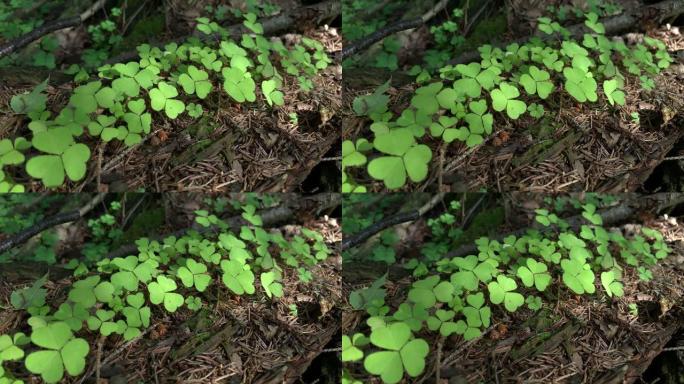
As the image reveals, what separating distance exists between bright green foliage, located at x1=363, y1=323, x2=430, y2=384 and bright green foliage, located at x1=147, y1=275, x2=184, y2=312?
66 centimetres

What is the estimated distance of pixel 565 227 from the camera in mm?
2207

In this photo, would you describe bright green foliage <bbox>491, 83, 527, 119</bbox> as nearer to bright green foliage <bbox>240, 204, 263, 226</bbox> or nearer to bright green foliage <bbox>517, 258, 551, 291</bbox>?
bright green foliage <bbox>517, 258, 551, 291</bbox>

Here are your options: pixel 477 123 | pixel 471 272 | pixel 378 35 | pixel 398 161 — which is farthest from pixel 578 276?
pixel 378 35

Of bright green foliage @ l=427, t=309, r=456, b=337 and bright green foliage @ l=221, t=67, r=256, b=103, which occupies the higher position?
bright green foliage @ l=221, t=67, r=256, b=103

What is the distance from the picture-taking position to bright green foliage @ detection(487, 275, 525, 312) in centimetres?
198

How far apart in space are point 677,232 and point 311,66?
5.35 ft

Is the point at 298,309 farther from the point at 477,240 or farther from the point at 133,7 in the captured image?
the point at 133,7

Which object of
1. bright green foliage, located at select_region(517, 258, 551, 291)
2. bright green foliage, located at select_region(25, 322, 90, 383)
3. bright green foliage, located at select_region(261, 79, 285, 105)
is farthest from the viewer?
bright green foliage, located at select_region(261, 79, 285, 105)

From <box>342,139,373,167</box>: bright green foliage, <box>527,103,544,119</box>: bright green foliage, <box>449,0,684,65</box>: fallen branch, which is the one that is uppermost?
<box>449,0,684,65</box>: fallen branch

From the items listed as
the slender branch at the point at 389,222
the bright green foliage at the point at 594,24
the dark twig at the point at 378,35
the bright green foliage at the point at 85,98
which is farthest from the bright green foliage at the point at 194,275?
the bright green foliage at the point at 594,24

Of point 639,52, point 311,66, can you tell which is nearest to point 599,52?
point 639,52

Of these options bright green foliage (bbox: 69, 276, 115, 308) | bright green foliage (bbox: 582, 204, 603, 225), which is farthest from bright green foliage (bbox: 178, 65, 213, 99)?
bright green foliage (bbox: 582, 204, 603, 225)

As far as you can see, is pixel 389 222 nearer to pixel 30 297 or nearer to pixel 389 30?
pixel 389 30

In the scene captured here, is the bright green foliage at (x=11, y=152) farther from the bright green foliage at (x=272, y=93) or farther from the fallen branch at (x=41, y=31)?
the bright green foliage at (x=272, y=93)
